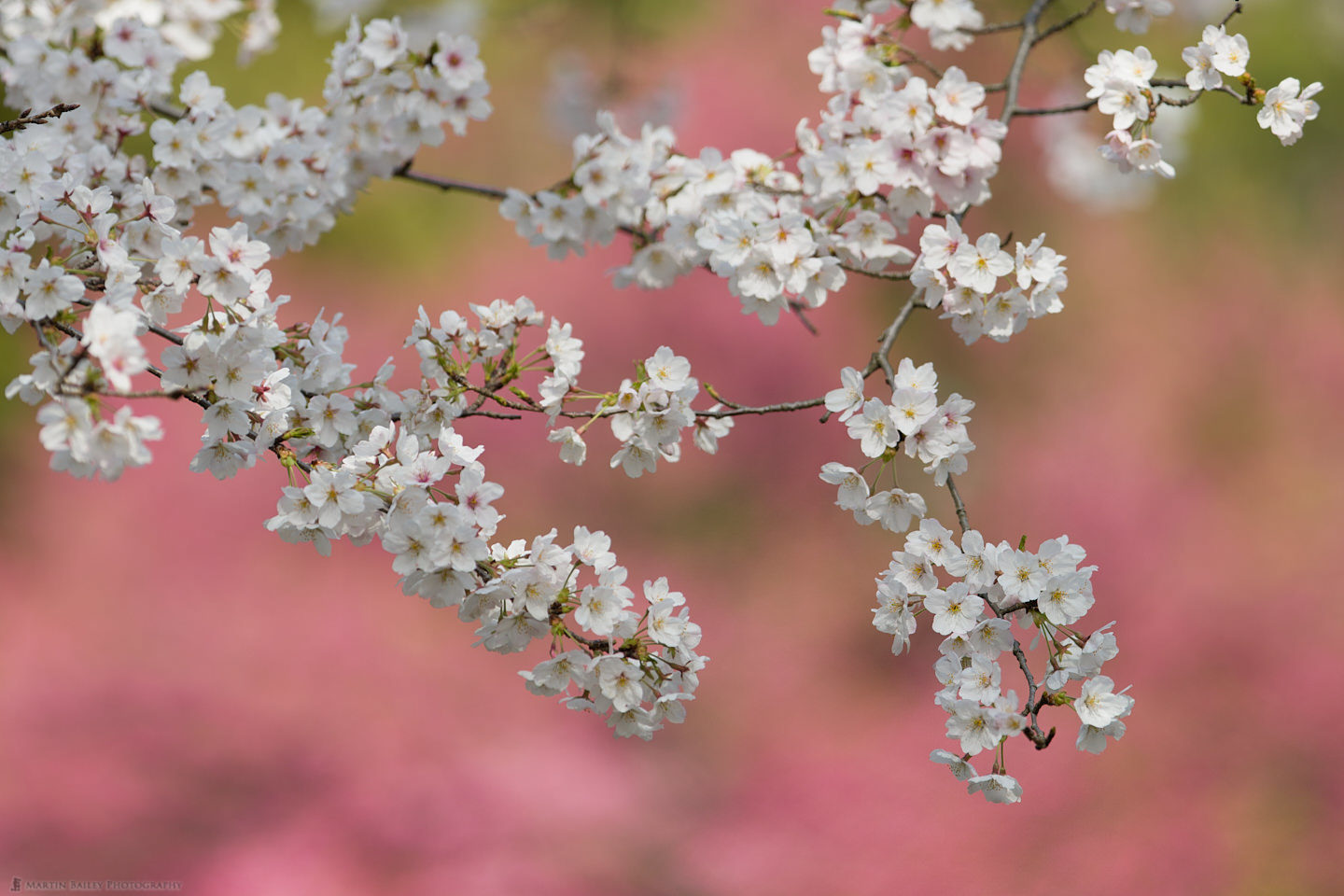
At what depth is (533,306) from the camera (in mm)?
1401

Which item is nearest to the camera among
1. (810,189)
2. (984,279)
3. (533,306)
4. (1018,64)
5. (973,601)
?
(973,601)

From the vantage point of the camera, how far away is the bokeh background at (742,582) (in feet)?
11.0

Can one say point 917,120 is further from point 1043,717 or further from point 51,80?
point 1043,717

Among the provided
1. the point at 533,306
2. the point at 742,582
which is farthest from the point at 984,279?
the point at 742,582

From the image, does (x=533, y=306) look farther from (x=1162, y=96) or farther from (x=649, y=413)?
(x=1162, y=96)

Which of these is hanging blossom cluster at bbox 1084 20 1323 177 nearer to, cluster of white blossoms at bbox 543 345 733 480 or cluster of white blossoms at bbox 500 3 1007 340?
cluster of white blossoms at bbox 500 3 1007 340

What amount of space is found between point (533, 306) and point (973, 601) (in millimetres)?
668

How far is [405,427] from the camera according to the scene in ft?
4.38

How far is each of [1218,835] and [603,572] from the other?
10.8 feet

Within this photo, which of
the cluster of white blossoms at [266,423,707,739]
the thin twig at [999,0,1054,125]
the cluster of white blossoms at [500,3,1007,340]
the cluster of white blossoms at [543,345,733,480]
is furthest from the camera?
the thin twig at [999,0,1054,125]

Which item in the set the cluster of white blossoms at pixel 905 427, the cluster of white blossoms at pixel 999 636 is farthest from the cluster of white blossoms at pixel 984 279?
the cluster of white blossoms at pixel 999 636

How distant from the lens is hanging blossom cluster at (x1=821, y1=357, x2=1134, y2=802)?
114 centimetres

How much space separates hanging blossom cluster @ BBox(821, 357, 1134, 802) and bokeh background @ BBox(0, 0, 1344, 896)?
1329mm

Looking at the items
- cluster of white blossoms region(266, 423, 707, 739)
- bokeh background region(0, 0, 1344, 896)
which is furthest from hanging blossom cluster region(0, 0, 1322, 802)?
bokeh background region(0, 0, 1344, 896)
